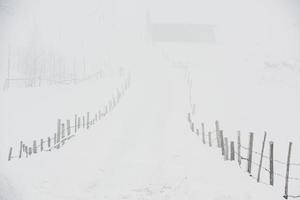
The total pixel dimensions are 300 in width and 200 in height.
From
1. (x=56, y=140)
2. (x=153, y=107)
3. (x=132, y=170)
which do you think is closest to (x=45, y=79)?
(x=153, y=107)

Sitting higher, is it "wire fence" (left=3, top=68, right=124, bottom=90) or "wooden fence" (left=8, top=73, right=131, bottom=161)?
"wire fence" (left=3, top=68, right=124, bottom=90)

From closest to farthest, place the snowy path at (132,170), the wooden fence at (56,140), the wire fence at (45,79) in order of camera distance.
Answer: the snowy path at (132,170) < the wooden fence at (56,140) < the wire fence at (45,79)

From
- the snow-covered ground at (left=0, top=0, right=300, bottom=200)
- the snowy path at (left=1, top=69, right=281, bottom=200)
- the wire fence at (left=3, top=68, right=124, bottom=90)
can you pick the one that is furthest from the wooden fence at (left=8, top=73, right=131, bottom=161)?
the wire fence at (left=3, top=68, right=124, bottom=90)

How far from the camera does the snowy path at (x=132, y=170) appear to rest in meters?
13.4

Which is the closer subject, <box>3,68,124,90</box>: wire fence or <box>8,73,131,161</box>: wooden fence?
<box>8,73,131,161</box>: wooden fence

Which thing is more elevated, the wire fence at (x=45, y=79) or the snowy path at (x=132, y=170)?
the wire fence at (x=45, y=79)

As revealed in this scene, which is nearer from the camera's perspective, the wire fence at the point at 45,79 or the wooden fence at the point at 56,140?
the wooden fence at the point at 56,140

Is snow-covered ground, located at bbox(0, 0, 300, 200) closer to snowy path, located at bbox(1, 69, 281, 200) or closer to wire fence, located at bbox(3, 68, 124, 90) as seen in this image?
snowy path, located at bbox(1, 69, 281, 200)

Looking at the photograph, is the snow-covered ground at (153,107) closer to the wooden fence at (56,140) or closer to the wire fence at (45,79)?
the wooden fence at (56,140)

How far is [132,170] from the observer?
16.3m

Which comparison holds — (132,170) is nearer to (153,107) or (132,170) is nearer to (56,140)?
(56,140)

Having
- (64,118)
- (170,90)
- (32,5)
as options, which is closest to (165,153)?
(64,118)

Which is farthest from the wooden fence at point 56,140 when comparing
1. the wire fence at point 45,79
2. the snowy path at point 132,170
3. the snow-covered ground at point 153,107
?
the wire fence at point 45,79

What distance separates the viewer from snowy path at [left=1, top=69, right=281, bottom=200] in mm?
13375
